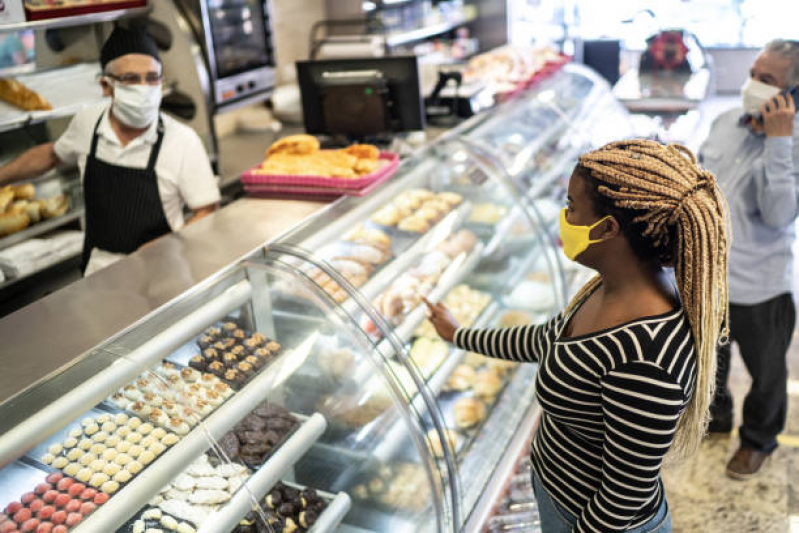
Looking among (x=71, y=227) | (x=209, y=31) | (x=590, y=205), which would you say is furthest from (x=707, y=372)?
(x=209, y=31)

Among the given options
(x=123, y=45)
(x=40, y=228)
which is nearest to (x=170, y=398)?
(x=123, y=45)

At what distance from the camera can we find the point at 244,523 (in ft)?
6.16

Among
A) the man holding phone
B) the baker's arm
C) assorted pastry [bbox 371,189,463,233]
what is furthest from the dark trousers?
the baker's arm

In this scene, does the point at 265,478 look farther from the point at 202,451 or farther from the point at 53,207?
the point at 53,207

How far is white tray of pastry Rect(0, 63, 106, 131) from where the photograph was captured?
335cm

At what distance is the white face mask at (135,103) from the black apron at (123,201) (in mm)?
97

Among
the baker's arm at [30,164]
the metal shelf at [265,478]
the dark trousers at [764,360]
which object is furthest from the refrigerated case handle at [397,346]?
the dark trousers at [764,360]

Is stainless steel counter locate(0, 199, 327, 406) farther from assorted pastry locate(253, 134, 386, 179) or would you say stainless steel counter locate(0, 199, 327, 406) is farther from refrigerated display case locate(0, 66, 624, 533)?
assorted pastry locate(253, 134, 386, 179)

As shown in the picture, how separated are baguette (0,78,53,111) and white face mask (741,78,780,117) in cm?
325

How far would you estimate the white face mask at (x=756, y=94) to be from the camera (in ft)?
9.75

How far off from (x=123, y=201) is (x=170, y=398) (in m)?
1.24

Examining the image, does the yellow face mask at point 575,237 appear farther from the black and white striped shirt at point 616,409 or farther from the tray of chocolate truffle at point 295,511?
the tray of chocolate truffle at point 295,511

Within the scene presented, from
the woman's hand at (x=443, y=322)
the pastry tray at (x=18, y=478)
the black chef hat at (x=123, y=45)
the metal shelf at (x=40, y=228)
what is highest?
the black chef hat at (x=123, y=45)

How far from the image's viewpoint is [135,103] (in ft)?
8.56
